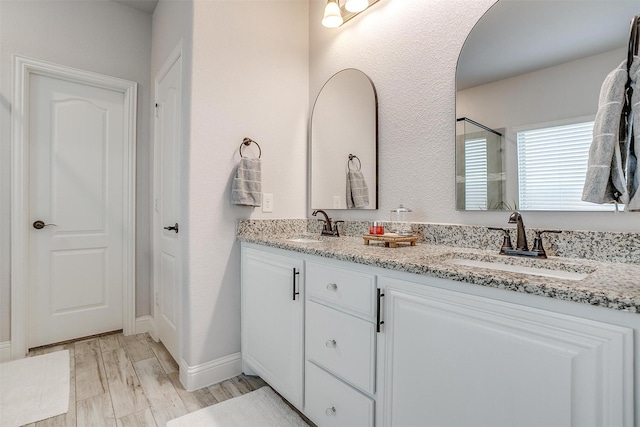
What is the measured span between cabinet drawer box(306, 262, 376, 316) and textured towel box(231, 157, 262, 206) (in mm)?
663

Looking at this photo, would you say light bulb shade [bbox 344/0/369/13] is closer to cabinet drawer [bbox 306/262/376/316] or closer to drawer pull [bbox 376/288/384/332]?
cabinet drawer [bbox 306/262/376/316]

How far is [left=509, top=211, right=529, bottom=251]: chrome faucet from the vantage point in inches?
48.8

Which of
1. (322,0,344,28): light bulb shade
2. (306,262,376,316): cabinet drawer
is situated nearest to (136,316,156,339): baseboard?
(306,262,376,316): cabinet drawer

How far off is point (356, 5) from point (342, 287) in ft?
5.38

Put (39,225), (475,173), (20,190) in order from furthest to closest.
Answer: (39,225) → (20,190) → (475,173)

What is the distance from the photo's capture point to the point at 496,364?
84 cm

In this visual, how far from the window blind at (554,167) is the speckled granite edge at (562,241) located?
0.35 feet

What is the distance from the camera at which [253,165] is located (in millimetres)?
1972

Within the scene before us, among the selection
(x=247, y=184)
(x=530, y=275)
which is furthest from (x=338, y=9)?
(x=530, y=275)

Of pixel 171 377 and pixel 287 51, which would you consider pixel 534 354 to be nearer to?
pixel 171 377

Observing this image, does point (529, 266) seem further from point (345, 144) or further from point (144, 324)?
point (144, 324)

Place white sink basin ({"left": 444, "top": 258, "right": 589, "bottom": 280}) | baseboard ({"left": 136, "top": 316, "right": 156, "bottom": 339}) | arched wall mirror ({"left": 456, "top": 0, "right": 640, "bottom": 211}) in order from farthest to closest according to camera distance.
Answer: baseboard ({"left": 136, "top": 316, "right": 156, "bottom": 339})
arched wall mirror ({"left": 456, "top": 0, "right": 640, "bottom": 211})
white sink basin ({"left": 444, "top": 258, "right": 589, "bottom": 280})

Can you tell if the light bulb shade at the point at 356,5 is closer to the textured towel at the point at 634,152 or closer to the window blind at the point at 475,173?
the window blind at the point at 475,173

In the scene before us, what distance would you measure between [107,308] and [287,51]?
2.43 metres
